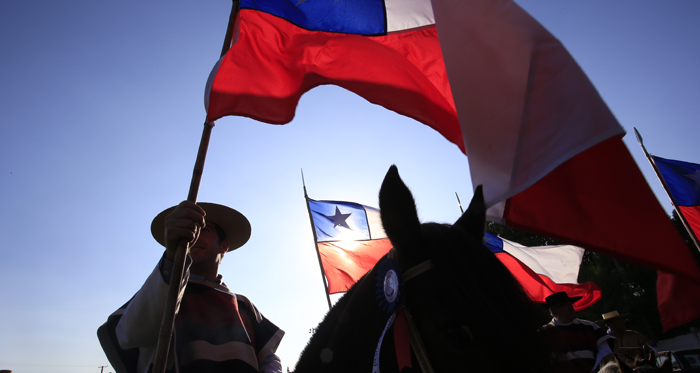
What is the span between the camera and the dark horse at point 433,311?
1123mm

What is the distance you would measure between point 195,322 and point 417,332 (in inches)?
64.1

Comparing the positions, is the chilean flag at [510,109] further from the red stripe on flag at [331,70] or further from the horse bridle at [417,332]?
the horse bridle at [417,332]

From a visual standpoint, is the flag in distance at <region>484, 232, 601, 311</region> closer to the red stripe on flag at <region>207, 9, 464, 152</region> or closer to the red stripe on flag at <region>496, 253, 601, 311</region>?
the red stripe on flag at <region>496, 253, 601, 311</region>

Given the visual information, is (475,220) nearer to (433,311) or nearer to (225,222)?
(433,311)

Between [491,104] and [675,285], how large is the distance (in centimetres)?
114

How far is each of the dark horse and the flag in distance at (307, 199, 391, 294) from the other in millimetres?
4942

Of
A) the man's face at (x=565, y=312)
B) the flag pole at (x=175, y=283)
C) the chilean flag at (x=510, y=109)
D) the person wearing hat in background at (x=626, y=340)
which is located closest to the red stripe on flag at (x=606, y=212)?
the chilean flag at (x=510, y=109)

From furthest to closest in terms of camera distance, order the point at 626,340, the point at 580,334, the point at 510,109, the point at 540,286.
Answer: the point at 540,286 → the point at 626,340 → the point at 580,334 → the point at 510,109

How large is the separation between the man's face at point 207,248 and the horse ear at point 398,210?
74.3 inches

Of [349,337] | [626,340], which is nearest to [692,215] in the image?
[626,340]

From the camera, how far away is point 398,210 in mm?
1330

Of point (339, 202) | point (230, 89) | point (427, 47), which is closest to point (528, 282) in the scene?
point (339, 202)

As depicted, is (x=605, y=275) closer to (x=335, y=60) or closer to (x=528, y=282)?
(x=528, y=282)

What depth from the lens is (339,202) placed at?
7867 millimetres
